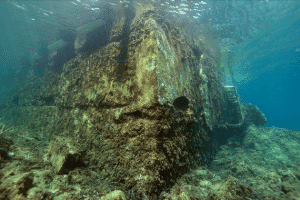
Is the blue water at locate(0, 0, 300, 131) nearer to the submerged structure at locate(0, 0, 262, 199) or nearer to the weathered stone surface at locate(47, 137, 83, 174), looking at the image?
the submerged structure at locate(0, 0, 262, 199)

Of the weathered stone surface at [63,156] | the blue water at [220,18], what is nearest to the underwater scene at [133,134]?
the weathered stone surface at [63,156]

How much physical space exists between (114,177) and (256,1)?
60.1 feet

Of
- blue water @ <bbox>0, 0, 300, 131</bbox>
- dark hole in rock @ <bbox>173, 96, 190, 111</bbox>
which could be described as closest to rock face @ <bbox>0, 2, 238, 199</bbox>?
dark hole in rock @ <bbox>173, 96, 190, 111</bbox>

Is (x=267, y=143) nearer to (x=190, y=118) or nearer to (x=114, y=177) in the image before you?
(x=190, y=118)

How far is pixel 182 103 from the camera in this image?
14.6 ft

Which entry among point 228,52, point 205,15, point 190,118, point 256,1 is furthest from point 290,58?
point 190,118

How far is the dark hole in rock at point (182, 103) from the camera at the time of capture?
4191 millimetres

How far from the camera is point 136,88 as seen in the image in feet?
13.5

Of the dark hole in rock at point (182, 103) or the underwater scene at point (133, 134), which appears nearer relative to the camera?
the underwater scene at point (133, 134)

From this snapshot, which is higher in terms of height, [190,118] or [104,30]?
[104,30]

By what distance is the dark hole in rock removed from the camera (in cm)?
419

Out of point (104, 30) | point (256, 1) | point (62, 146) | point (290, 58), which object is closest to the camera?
point (62, 146)

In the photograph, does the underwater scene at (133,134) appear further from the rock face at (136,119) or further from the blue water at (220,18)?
the blue water at (220,18)

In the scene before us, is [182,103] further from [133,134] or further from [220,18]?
[220,18]
